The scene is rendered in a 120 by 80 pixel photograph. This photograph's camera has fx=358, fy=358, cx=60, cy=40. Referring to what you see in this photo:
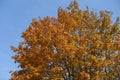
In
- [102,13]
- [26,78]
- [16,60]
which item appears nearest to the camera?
[26,78]

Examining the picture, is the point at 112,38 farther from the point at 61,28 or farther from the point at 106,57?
the point at 61,28

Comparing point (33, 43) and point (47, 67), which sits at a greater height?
point (33, 43)

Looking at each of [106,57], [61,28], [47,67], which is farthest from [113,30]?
[47,67]

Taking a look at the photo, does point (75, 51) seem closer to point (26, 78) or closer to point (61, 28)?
point (61, 28)

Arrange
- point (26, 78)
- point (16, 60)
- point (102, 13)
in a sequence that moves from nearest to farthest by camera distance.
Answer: point (26, 78) → point (16, 60) → point (102, 13)

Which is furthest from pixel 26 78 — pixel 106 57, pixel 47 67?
pixel 106 57

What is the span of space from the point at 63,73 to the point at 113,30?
6.23 m

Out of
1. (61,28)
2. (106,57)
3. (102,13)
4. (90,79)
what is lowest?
(90,79)

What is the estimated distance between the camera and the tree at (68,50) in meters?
27.9

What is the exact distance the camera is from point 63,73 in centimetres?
2850

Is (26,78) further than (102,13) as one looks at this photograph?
No

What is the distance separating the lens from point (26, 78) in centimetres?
2777

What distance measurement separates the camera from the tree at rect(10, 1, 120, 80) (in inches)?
1098

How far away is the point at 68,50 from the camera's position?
91.2 feet
